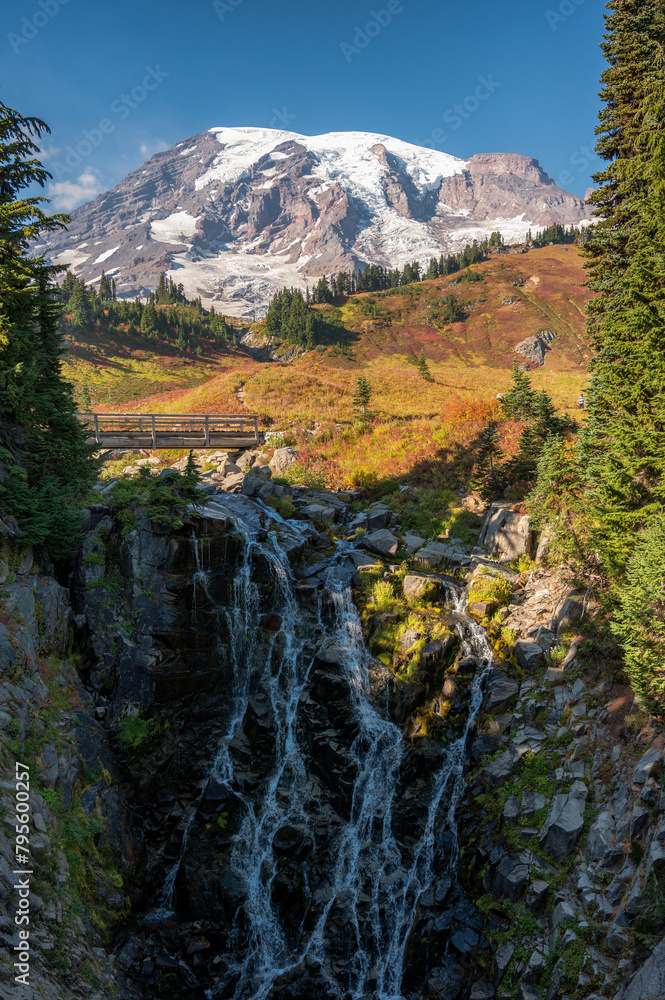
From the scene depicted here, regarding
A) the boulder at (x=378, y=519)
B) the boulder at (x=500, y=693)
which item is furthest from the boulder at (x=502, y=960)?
the boulder at (x=378, y=519)

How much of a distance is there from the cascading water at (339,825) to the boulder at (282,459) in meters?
10.0

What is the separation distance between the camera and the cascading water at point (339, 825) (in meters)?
12.3

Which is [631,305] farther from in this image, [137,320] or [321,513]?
[137,320]

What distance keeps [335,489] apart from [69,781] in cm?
1821

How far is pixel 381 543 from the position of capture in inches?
838

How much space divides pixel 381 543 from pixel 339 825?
1073cm

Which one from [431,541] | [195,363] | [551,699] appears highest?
[195,363]

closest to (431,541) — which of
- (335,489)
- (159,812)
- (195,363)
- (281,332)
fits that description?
(335,489)

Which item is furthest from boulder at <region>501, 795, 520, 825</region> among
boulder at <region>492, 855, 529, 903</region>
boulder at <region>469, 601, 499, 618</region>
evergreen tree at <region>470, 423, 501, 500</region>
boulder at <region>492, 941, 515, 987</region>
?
evergreen tree at <region>470, 423, 501, 500</region>

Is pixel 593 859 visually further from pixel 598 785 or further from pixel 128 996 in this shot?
pixel 128 996

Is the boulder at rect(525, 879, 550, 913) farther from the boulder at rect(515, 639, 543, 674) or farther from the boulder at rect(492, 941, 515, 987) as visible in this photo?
the boulder at rect(515, 639, 543, 674)

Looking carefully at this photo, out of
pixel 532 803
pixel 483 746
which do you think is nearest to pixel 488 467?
pixel 483 746

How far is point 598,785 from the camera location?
11164 mm

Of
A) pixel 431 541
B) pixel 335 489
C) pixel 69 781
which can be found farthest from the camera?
pixel 335 489
